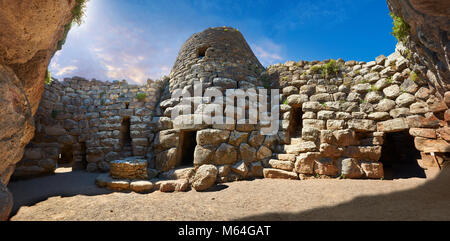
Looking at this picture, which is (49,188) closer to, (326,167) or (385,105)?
(326,167)

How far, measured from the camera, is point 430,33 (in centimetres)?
292

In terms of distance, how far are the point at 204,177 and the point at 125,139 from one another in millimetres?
4509

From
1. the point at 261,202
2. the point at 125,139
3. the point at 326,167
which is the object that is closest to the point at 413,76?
the point at 326,167

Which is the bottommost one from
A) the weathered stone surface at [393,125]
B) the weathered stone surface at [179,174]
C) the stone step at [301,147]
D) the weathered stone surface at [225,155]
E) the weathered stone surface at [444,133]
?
the weathered stone surface at [179,174]

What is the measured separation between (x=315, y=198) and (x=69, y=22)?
663cm

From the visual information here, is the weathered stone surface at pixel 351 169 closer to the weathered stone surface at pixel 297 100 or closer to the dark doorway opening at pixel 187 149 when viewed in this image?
the weathered stone surface at pixel 297 100

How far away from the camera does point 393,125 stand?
472 centimetres

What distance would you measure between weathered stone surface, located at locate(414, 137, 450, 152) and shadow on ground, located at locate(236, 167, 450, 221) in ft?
2.77

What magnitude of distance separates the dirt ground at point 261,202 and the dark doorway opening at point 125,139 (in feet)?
6.58

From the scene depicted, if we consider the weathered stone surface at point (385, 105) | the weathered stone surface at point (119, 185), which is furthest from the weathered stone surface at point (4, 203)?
the weathered stone surface at point (385, 105)

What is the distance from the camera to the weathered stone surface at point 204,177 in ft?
15.2

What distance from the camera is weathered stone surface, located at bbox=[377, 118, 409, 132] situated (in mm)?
4629
